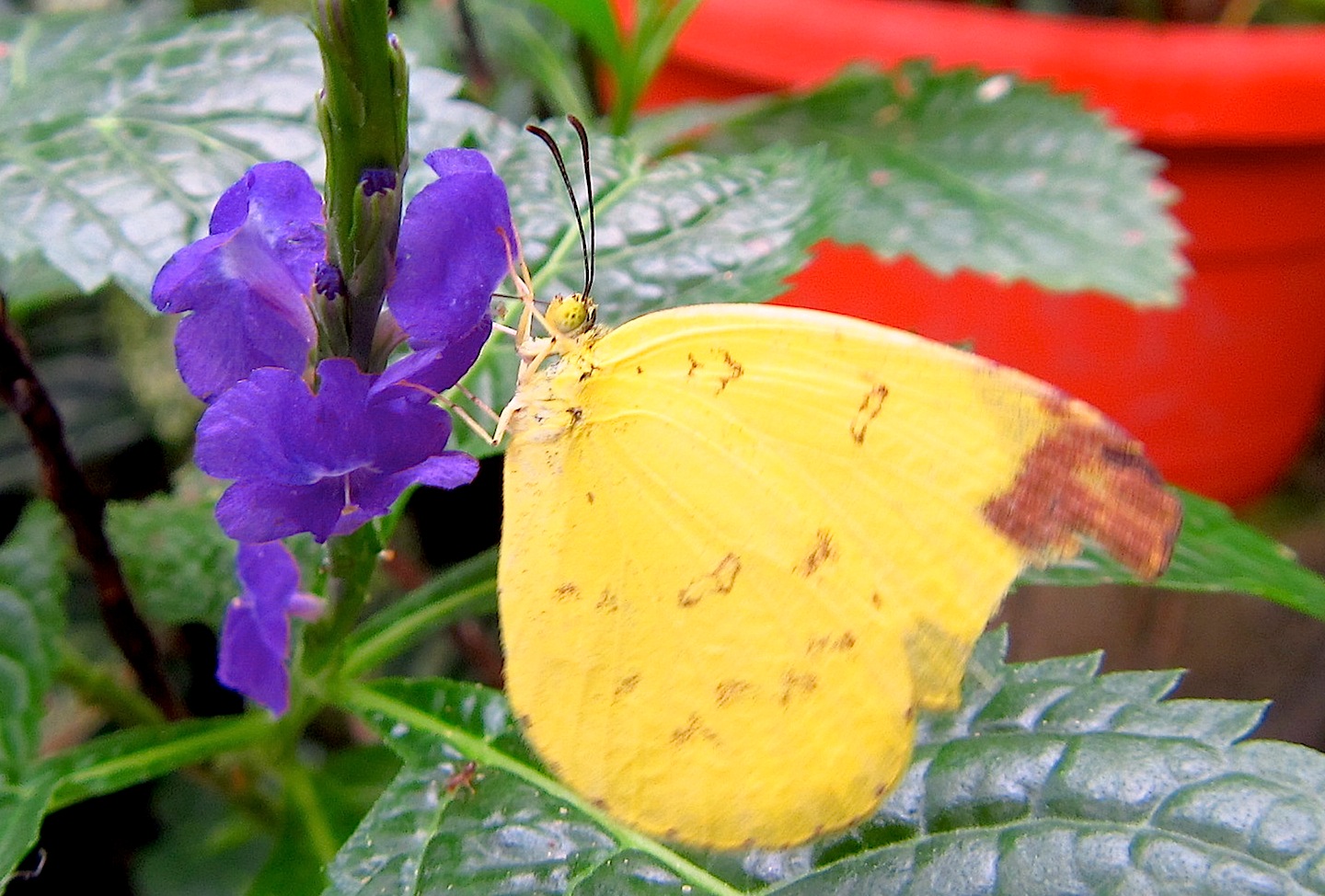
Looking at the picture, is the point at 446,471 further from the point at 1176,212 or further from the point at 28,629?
the point at 1176,212

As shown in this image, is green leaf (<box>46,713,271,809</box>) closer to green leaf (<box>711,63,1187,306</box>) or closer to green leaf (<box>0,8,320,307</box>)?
green leaf (<box>0,8,320,307</box>)

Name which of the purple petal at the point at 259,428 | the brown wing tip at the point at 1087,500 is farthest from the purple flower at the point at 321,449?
the brown wing tip at the point at 1087,500

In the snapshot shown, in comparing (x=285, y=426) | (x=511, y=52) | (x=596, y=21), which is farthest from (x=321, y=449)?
(x=511, y=52)

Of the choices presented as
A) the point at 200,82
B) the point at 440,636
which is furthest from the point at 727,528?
the point at 440,636

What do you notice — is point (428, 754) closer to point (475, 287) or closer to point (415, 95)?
point (475, 287)

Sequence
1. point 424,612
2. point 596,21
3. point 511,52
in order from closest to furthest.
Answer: point 424,612, point 596,21, point 511,52

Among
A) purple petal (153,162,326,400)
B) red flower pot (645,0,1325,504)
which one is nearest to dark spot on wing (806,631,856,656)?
purple petal (153,162,326,400)
